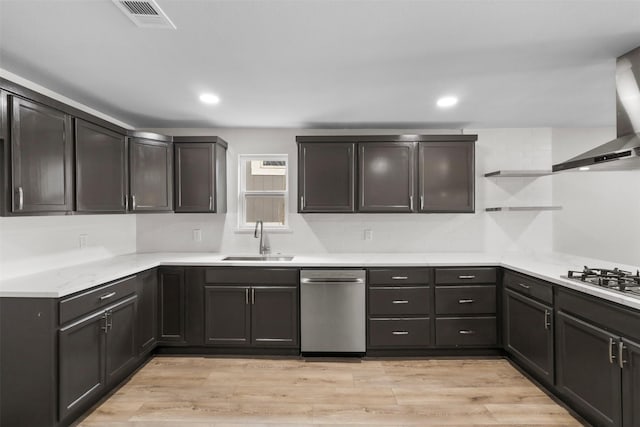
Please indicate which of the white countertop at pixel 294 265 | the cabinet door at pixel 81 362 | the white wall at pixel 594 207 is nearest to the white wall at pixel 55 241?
the white countertop at pixel 294 265

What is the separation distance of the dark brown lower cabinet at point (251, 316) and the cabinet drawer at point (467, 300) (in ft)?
4.74

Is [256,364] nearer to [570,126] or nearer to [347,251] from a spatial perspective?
[347,251]

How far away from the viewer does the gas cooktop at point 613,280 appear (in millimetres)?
1999

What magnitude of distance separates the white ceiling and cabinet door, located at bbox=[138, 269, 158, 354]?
5.39ft

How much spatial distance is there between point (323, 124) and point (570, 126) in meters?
2.88

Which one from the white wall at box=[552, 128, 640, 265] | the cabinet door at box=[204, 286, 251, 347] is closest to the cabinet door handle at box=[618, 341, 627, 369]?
the white wall at box=[552, 128, 640, 265]

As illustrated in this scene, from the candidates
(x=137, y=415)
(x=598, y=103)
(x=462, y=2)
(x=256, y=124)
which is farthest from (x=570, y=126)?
(x=137, y=415)

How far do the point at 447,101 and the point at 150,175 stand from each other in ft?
9.85

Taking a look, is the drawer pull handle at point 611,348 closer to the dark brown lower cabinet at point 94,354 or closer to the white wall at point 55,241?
the dark brown lower cabinet at point 94,354

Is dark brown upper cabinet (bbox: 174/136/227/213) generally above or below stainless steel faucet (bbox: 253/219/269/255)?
above

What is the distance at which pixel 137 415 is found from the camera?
229 centimetres

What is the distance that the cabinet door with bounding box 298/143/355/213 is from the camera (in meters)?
3.53

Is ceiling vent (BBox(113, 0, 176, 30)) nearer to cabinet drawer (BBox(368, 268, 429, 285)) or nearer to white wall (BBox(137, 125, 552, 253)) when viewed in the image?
white wall (BBox(137, 125, 552, 253))

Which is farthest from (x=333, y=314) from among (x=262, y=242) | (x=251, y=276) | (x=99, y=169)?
(x=99, y=169)
